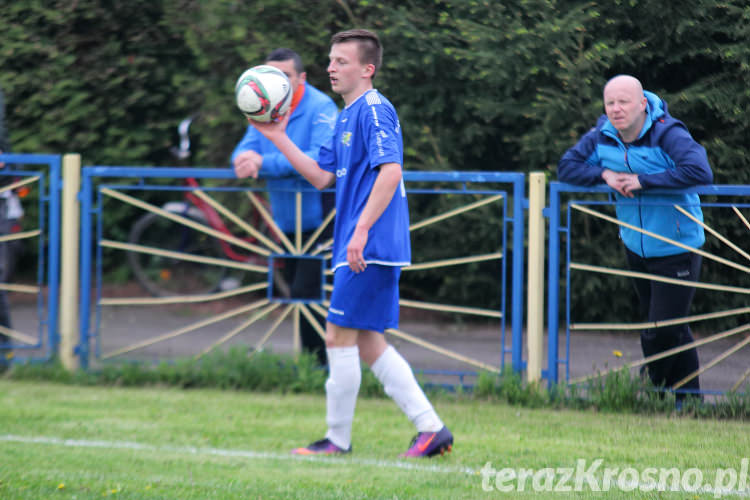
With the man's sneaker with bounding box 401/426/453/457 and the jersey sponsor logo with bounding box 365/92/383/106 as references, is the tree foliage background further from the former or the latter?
the jersey sponsor logo with bounding box 365/92/383/106

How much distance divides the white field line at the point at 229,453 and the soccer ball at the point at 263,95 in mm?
1603

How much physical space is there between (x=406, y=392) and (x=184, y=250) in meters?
5.11

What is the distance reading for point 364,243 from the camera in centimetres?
428

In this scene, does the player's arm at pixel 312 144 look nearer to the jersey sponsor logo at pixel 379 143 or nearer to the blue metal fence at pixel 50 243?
the blue metal fence at pixel 50 243

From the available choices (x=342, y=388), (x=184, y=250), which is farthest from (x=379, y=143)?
(x=184, y=250)

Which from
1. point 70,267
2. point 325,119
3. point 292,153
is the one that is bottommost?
point 70,267

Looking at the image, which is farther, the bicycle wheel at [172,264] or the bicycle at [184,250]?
the bicycle wheel at [172,264]

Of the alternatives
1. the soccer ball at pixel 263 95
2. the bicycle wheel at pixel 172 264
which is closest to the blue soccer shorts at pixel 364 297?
the soccer ball at pixel 263 95

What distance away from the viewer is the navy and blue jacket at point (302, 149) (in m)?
6.23

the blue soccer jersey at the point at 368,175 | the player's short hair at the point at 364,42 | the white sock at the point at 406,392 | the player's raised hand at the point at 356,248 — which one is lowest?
the white sock at the point at 406,392

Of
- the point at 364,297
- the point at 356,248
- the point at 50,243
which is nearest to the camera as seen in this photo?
the point at 356,248

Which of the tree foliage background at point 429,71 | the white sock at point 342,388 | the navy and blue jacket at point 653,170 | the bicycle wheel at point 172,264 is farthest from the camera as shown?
the bicycle wheel at point 172,264

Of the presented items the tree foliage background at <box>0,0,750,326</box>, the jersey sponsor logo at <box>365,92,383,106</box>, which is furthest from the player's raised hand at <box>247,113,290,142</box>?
the tree foliage background at <box>0,0,750,326</box>

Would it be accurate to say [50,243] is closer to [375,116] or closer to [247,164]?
[247,164]
